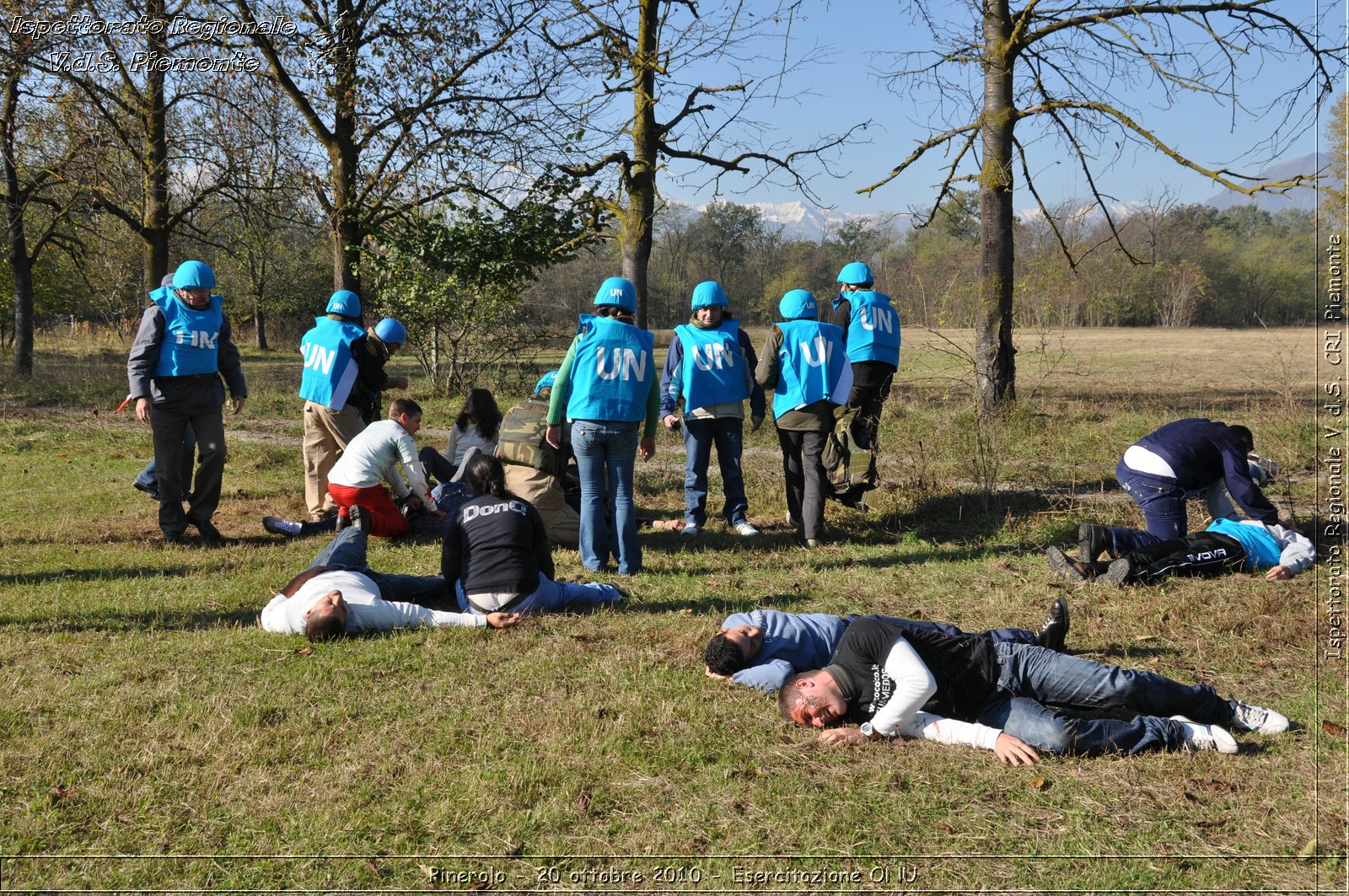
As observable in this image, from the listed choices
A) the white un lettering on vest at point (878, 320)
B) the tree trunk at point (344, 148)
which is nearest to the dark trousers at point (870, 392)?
the white un lettering on vest at point (878, 320)

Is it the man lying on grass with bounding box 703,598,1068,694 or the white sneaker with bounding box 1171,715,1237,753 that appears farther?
the man lying on grass with bounding box 703,598,1068,694

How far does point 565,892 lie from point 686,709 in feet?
4.82

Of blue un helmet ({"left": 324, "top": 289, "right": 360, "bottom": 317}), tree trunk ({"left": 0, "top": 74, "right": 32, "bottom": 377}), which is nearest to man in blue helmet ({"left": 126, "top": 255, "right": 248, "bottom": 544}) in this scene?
blue un helmet ({"left": 324, "top": 289, "right": 360, "bottom": 317})

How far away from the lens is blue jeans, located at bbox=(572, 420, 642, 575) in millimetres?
6766

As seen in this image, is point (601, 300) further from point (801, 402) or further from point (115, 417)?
point (115, 417)

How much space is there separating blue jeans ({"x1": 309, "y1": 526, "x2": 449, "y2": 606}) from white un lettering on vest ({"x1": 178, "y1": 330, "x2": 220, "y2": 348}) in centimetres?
285

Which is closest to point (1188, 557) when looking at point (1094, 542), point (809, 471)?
point (1094, 542)

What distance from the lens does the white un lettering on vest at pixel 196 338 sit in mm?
7809

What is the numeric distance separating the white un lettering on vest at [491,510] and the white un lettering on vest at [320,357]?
10.8 feet

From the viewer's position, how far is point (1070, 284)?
1541 centimetres

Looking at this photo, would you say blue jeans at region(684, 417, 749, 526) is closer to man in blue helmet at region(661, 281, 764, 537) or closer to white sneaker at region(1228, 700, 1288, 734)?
man in blue helmet at region(661, 281, 764, 537)

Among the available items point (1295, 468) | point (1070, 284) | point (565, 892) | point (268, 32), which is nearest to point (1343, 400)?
point (1295, 468)

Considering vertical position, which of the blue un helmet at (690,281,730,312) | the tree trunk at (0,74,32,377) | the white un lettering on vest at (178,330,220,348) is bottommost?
the white un lettering on vest at (178,330,220,348)

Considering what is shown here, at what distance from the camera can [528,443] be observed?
25.3ft
